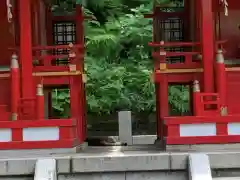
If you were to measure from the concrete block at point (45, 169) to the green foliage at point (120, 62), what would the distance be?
362 inches

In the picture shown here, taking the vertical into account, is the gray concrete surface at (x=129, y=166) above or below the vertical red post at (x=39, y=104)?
below

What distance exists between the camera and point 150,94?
1908 cm

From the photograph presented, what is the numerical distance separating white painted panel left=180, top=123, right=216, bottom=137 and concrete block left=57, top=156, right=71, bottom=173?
260 cm

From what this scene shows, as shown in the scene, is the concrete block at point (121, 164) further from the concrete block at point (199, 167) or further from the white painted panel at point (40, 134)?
the white painted panel at point (40, 134)

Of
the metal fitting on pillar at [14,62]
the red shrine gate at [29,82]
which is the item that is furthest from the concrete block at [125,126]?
the metal fitting on pillar at [14,62]

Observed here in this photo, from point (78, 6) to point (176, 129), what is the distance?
203 inches

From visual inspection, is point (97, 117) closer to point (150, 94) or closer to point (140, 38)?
point (150, 94)

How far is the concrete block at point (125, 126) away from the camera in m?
16.3

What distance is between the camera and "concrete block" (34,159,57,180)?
26.7ft

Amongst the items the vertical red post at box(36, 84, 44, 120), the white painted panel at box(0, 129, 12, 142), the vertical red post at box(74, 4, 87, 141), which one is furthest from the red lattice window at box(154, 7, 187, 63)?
the white painted panel at box(0, 129, 12, 142)

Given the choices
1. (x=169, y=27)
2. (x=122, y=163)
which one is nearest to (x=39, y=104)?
(x=122, y=163)

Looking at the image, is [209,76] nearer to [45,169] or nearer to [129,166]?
[129,166]

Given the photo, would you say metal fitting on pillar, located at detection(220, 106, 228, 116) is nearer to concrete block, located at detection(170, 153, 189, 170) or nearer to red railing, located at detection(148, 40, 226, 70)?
red railing, located at detection(148, 40, 226, 70)

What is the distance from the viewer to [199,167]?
8219 mm
